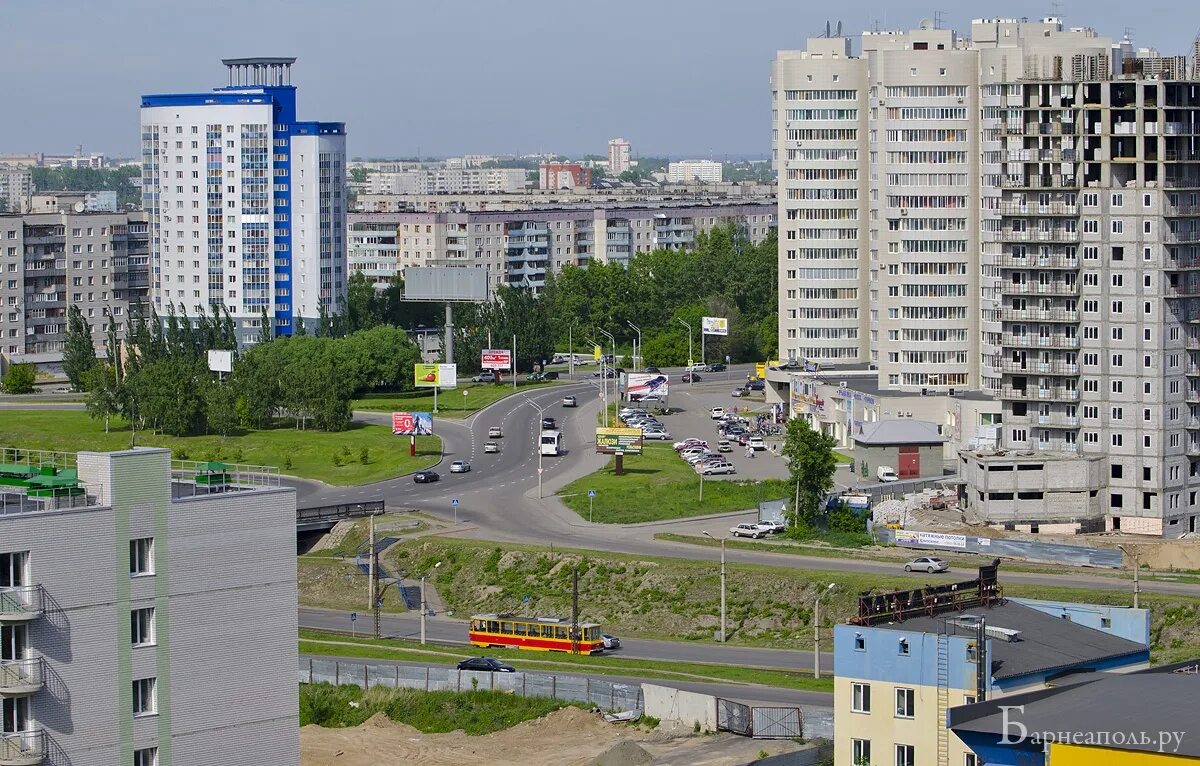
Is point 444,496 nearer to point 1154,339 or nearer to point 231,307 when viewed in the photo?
point 1154,339

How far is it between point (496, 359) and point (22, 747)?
126559mm

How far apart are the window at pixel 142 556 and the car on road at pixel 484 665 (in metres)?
29.6

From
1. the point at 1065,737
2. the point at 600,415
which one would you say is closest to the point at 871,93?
the point at 600,415

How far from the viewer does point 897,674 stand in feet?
186

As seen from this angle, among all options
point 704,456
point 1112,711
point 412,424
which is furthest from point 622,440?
point 1112,711

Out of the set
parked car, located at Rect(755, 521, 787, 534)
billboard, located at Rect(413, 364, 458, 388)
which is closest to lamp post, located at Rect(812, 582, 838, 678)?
parked car, located at Rect(755, 521, 787, 534)

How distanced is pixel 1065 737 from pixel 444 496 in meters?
90.4

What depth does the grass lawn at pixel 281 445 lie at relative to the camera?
465 ft

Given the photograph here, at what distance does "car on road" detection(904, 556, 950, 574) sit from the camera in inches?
4018

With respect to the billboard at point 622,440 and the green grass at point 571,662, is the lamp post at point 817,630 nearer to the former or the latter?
the green grass at point 571,662

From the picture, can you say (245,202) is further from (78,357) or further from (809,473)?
(809,473)

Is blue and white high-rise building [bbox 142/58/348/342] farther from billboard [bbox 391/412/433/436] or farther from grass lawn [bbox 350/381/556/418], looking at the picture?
billboard [bbox 391/412/433/436]

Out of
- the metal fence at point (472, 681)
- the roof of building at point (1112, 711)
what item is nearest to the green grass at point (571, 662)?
the metal fence at point (472, 681)

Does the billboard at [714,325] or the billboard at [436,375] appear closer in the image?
the billboard at [436,375]
